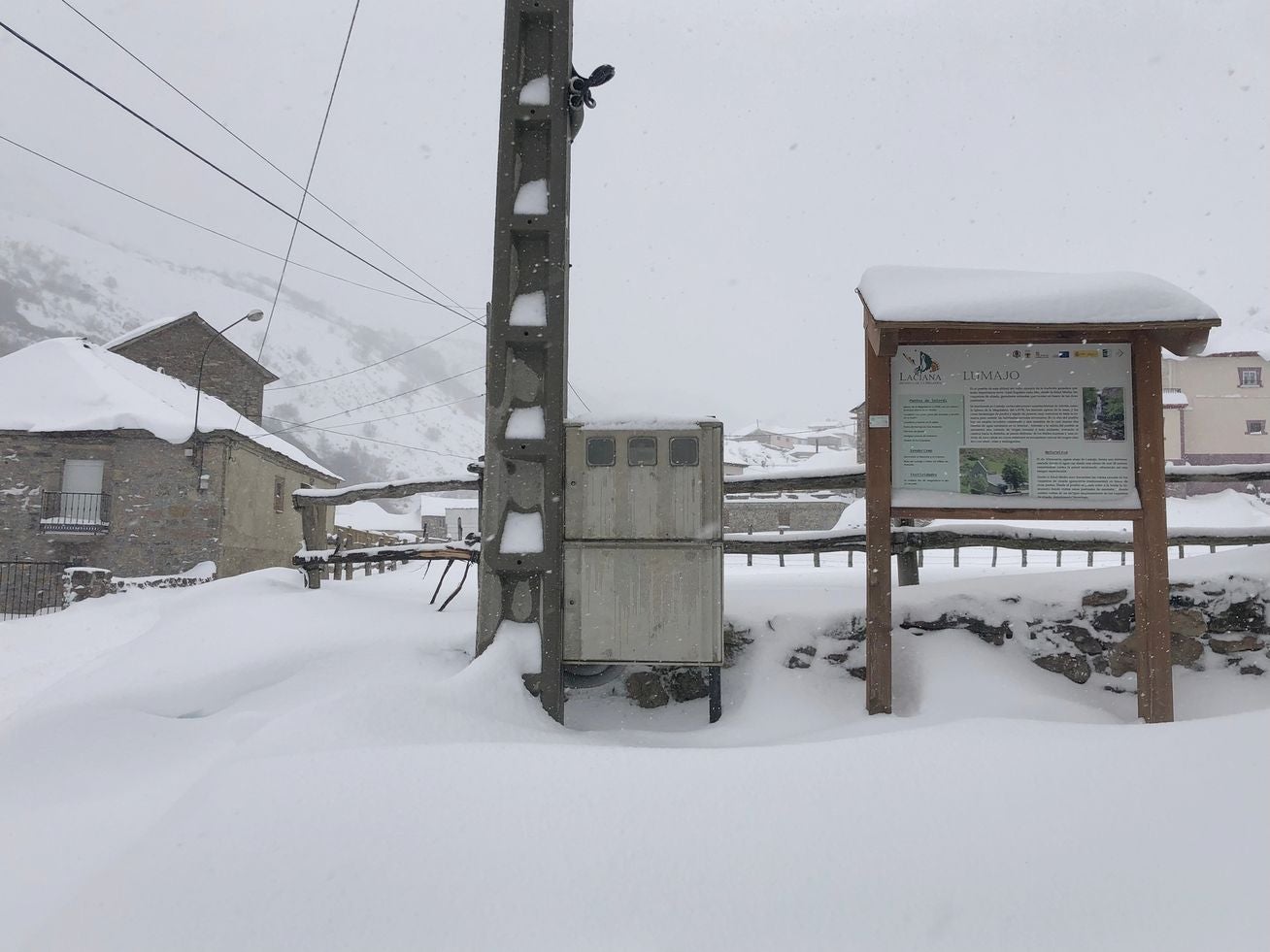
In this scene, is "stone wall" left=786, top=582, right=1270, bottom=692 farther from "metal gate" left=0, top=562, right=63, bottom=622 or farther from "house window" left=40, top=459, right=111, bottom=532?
"house window" left=40, top=459, right=111, bottom=532

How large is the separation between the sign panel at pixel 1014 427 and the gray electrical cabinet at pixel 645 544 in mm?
1191

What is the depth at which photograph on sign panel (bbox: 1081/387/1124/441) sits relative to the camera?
405cm

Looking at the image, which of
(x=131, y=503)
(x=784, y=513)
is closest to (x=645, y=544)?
(x=784, y=513)

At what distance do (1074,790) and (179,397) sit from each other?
26.0m

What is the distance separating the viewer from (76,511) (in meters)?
18.0

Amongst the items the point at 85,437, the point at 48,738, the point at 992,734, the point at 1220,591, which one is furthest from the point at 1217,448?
the point at 85,437

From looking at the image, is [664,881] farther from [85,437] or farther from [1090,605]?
[85,437]

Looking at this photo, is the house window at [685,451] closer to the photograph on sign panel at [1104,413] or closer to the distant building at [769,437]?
the photograph on sign panel at [1104,413]

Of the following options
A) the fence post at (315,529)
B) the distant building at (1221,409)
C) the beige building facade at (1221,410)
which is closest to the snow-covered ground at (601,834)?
the fence post at (315,529)

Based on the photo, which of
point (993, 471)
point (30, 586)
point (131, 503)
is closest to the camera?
point (993, 471)

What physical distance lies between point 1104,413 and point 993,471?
734 millimetres

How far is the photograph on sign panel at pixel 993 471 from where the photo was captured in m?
4.03

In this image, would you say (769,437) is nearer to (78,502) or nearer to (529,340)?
(78,502)

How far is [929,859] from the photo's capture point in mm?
2162
